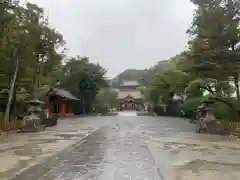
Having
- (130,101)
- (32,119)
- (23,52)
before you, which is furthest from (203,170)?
(130,101)

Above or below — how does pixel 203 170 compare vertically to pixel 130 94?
below

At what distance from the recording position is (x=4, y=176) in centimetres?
782

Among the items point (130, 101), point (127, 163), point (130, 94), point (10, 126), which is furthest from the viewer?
point (130, 94)

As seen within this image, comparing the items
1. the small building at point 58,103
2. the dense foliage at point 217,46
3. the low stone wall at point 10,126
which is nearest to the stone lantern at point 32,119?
the low stone wall at point 10,126

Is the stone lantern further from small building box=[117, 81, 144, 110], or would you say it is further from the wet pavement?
small building box=[117, 81, 144, 110]

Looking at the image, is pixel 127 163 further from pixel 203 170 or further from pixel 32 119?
pixel 32 119

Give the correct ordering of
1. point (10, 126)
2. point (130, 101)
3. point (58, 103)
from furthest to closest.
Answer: point (130, 101) < point (58, 103) < point (10, 126)

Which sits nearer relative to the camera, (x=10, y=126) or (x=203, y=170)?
(x=203, y=170)

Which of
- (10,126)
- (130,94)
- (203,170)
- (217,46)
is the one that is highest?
(130,94)

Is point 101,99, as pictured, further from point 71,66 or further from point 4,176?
point 4,176

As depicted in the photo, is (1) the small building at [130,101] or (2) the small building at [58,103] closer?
(2) the small building at [58,103]

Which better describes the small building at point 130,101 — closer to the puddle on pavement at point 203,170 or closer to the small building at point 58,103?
the small building at point 58,103

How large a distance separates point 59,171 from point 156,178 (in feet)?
8.56

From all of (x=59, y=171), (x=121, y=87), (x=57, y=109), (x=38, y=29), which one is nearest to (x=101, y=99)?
(x=57, y=109)
